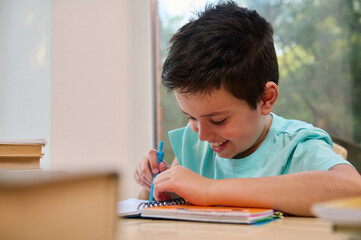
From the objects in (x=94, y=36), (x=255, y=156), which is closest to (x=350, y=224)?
(x=255, y=156)

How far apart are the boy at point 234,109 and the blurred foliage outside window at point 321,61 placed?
0.66 m

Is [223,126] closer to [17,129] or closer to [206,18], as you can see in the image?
[206,18]

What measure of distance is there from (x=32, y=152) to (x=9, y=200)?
68 cm

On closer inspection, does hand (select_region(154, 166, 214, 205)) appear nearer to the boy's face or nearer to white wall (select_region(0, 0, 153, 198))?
the boy's face

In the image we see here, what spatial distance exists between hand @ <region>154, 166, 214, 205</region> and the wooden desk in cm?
9

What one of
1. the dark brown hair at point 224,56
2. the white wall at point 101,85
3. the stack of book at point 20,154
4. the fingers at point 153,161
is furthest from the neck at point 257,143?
the white wall at point 101,85

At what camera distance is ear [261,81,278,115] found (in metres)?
0.94

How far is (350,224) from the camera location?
28cm

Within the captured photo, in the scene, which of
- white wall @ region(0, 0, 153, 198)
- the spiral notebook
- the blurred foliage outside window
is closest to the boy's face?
the spiral notebook

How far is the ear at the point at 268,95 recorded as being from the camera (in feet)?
3.09

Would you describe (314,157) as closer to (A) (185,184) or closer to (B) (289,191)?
(B) (289,191)

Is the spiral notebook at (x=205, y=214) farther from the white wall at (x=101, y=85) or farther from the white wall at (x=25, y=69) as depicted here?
the white wall at (x=25, y=69)

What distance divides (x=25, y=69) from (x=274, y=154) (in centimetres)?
121

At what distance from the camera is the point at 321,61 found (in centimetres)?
163
